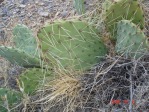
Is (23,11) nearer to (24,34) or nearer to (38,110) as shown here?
(24,34)

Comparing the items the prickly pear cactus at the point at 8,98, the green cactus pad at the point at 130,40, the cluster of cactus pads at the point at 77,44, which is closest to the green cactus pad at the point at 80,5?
the cluster of cactus pads at the point at 77,44

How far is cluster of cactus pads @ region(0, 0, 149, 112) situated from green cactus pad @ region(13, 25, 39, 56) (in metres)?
0.17

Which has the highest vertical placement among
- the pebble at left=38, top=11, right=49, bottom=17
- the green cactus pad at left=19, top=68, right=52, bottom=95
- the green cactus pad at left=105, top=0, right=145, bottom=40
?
the green cactus pad at left=105, top=0, right=145, bottom=40

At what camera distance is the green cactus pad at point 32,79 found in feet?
7.94

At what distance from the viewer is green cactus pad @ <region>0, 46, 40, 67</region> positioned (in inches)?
90.3

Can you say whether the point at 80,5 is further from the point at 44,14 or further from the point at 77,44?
the point at 44,14

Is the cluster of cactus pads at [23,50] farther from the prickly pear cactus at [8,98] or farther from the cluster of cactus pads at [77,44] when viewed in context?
the prickly pear cactus at [8,98]

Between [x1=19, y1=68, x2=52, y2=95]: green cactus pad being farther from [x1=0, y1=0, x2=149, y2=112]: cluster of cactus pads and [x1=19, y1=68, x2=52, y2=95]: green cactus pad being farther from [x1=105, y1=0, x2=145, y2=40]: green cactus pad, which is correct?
[x1=105, y1=0, x2=145, y2=40]: green cactus pad

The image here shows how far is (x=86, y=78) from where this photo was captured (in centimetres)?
241

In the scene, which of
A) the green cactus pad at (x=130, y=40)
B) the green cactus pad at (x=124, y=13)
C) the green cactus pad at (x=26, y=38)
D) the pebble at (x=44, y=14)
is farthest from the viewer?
the pebble at (x=44, y=14)

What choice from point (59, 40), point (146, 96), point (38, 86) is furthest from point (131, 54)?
point (38, 86)

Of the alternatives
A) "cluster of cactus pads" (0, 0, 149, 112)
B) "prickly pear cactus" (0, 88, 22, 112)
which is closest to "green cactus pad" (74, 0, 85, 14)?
"cluster of cactus pads" (0, 0, 149, 112)

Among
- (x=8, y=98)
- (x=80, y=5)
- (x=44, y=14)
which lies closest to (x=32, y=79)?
(x=8, y=98)

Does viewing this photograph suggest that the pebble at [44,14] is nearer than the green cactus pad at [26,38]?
No
